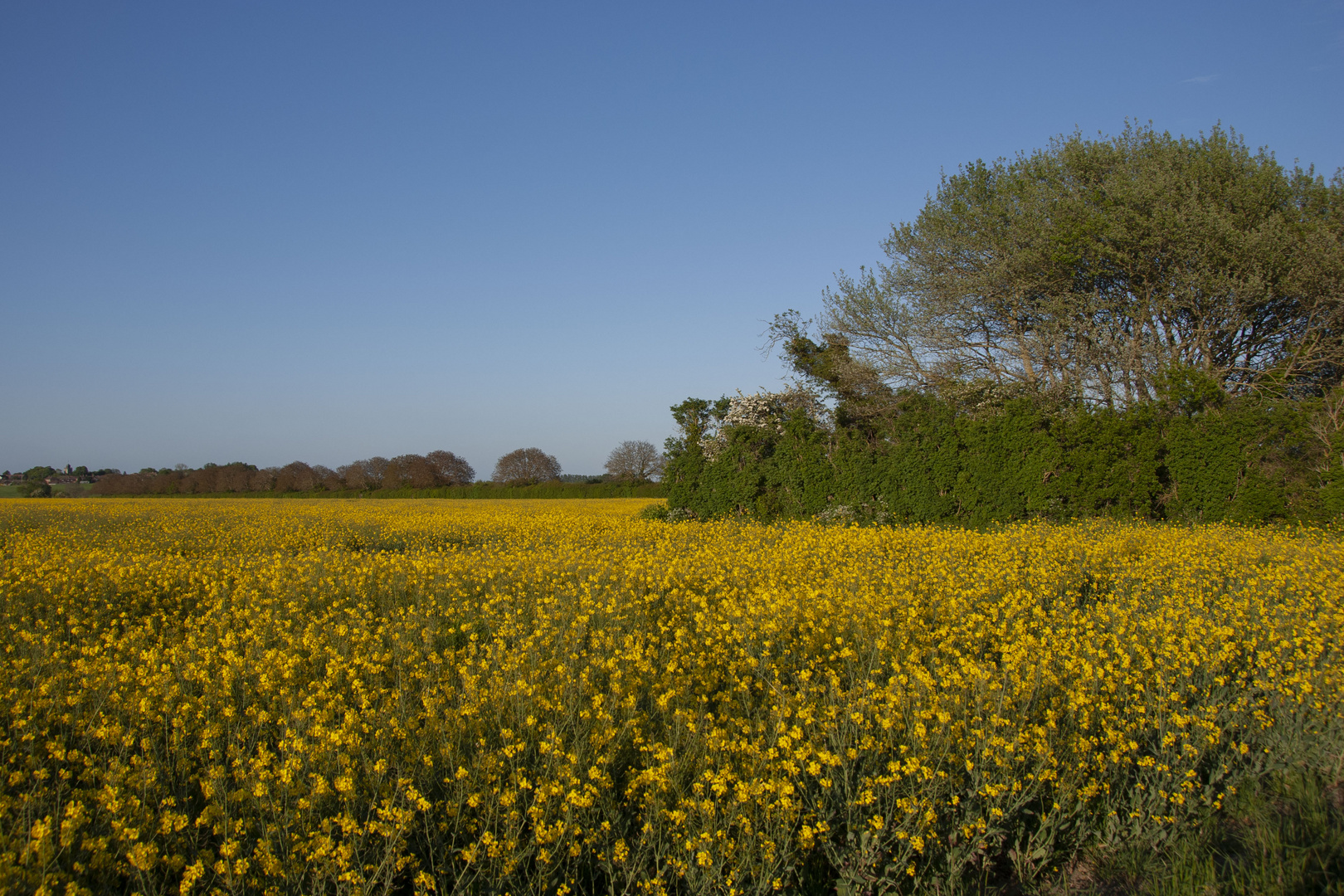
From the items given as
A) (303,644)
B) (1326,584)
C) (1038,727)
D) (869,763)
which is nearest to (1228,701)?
(1038,727)

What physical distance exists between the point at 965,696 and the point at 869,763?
35.4 inches

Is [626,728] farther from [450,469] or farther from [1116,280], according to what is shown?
[450,469]

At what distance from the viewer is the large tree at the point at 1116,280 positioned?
631 inches

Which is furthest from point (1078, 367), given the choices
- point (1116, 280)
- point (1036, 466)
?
point (1036, 466)

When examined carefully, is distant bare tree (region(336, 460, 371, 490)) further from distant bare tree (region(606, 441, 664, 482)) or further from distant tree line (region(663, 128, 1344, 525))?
distant tree line (region(663, 128, 1344, 525))

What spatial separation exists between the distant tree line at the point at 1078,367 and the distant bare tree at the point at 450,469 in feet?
117

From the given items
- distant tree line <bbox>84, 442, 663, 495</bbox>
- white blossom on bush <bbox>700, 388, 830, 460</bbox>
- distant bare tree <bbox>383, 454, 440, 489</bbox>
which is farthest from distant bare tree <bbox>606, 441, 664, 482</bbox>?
white blossom on bush <bbox>700, 388, 830, 460</bbox>

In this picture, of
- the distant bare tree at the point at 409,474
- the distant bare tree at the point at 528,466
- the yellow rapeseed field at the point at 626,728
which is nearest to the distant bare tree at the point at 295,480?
the distant bare tree at the point at 409,474

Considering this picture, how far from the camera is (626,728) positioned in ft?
11.5

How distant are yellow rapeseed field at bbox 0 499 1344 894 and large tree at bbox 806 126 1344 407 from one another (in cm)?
1181

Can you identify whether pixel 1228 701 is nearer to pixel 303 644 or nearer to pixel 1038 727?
pixel 1038 727

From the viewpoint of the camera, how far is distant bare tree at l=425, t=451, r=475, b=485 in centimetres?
5047

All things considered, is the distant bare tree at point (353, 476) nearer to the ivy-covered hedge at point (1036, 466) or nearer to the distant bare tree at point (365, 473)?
the distant bare tree at point (365, 473)

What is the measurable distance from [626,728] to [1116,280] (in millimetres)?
19346
